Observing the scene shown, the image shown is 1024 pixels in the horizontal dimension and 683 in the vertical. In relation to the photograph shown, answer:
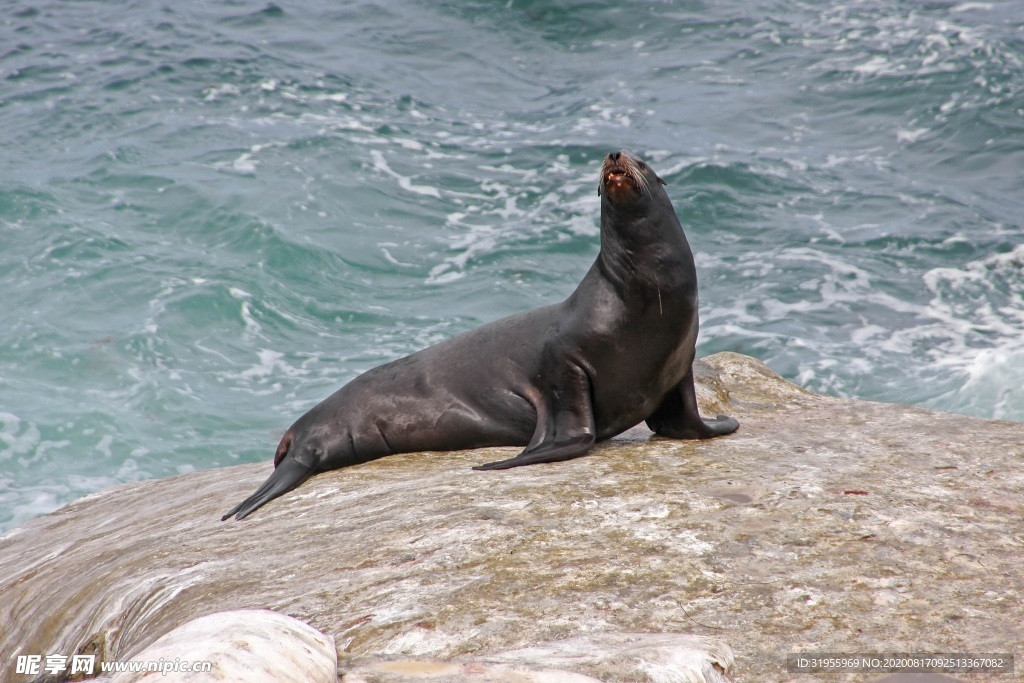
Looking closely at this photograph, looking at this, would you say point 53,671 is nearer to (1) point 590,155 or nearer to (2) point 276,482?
(2) point 276,482

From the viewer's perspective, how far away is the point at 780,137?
59.4ft

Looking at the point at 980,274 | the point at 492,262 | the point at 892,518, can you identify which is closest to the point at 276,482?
the point at 892,518

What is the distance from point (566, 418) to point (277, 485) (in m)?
1.50

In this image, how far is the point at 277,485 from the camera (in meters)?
5.50

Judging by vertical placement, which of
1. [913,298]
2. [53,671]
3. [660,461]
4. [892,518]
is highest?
[892,518]

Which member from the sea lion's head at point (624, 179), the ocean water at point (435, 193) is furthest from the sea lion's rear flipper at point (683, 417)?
the ocean water at point (435, 193)

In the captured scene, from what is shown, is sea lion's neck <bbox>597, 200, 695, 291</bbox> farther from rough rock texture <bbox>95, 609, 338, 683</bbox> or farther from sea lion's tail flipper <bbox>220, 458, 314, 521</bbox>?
rough rock texture <bbox>95, 609, 338, 683</bbox>

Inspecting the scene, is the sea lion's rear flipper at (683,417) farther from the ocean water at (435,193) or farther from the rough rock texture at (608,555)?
the ocean water at (435,193)

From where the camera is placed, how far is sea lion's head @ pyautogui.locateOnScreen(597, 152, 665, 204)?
17.7ft

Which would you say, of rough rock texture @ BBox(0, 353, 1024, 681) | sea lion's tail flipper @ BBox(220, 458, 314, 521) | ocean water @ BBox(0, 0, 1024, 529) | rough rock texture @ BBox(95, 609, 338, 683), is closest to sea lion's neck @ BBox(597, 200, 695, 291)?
rough rock texture @ BBox(0, 353, 1024, 681)

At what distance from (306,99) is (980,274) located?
1171 centimetres

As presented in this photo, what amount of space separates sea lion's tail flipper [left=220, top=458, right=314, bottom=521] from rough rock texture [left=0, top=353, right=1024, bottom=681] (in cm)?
8

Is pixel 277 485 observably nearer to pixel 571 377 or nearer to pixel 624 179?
pixel 571 377

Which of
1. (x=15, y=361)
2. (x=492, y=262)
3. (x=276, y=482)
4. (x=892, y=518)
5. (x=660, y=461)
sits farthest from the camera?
(x=492, y=262)
